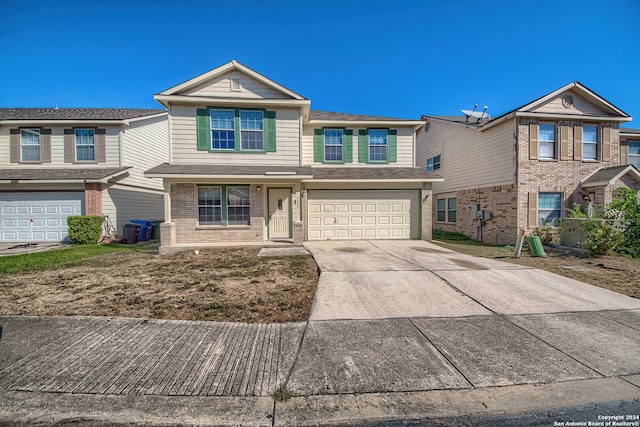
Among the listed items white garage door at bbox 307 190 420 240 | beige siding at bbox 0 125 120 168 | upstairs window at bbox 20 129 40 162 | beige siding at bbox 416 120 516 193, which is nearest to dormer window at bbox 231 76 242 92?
white garage door at bbox 307 190 420 240

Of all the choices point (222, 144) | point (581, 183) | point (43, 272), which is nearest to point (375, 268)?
point (222, 144)

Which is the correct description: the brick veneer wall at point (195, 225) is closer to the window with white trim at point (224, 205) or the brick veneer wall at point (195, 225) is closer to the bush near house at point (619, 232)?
the window with white trim at point (224, 205)

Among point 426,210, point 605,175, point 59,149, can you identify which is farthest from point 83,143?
point 605,175

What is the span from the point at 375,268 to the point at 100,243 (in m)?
12.8

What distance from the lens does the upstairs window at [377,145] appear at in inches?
532

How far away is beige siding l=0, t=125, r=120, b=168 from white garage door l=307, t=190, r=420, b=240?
1025cm

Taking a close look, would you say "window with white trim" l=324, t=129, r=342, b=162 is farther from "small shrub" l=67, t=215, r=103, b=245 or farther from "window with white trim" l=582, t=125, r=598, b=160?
"window with white trim" l=582, t=125, r=598, b=160

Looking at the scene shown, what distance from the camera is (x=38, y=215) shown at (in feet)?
42.4

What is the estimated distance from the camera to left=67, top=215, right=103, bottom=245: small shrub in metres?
12.4

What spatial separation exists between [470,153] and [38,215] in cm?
2206

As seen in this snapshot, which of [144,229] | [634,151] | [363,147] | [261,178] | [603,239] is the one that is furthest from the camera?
[634,151]

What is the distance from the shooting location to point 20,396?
2627mm

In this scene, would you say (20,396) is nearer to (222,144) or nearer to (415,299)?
(415,299)

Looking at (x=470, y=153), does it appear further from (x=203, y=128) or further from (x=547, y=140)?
(x=203, y=128)
